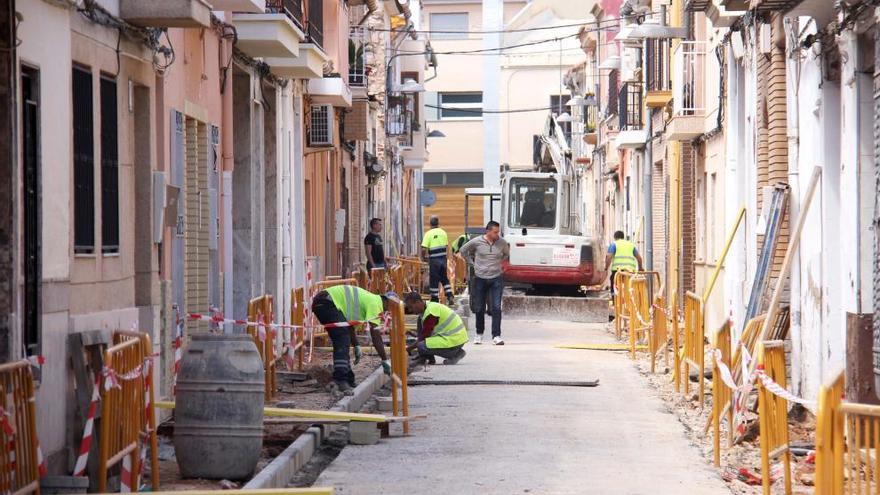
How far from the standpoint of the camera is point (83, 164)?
37.4ft

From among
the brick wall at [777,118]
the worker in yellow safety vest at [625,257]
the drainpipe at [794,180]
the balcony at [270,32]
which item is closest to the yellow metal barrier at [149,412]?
the drainpipe at [794,180]

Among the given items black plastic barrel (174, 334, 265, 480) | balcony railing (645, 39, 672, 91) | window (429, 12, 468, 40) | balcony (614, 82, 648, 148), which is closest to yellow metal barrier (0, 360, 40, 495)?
black plastic barrel (174, 334, 265, 480)

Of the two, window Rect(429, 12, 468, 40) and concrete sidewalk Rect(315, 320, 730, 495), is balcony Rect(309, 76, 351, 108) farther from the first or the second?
window Rect(429, 12, 468, 40)

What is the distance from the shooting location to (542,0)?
6256 centimetres

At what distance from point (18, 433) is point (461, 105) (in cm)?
6178

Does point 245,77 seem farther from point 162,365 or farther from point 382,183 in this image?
point 382,183

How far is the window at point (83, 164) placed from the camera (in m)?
11.2

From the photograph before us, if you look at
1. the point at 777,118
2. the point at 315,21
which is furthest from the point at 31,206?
the point at 315,21

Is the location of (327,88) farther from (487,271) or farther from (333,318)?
(333,318)

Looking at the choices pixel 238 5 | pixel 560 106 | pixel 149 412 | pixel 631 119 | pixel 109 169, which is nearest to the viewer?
pixel 149 412

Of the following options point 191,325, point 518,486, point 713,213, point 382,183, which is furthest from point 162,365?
point 382,183

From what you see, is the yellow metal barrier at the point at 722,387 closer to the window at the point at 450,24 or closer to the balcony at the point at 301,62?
the balcony at the point at 301,62

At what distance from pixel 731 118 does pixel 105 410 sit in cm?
1402

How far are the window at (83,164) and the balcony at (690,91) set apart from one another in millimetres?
15109
